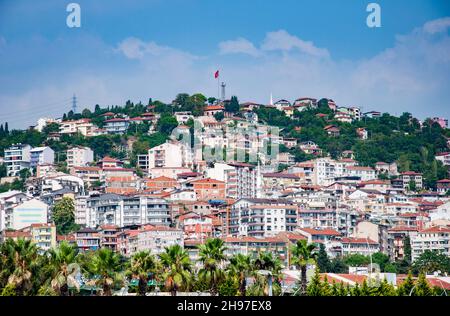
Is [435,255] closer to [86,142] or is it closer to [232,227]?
[232,227]

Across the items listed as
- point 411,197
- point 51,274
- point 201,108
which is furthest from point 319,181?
point 51,274

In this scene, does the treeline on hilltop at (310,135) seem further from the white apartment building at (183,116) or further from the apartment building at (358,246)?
the apartment building at (358,246)

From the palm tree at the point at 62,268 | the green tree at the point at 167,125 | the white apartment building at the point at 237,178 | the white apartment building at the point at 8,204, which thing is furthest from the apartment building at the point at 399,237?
the palm tree at the point at 62,268

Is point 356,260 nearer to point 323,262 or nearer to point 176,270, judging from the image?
point 323,262

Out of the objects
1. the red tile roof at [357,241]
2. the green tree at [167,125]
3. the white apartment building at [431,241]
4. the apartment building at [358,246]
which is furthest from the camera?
the green tree at [167,125]

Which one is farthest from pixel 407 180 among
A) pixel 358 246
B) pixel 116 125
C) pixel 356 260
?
pixel 116 125

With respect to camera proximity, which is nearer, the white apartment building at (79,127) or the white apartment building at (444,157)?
the white apartment building at (444,157)
